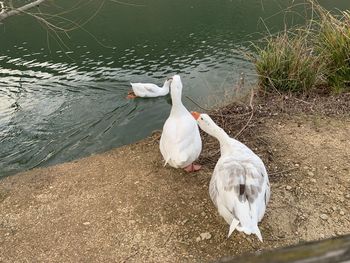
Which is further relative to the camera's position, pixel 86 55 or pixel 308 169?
pixel 86 55

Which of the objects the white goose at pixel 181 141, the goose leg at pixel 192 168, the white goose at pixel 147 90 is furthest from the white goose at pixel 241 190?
the white goose at pixel 147 90

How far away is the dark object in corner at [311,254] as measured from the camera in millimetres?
969

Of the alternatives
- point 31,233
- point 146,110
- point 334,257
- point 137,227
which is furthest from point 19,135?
Answer: point 334,257

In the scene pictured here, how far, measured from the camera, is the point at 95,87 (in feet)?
34.1

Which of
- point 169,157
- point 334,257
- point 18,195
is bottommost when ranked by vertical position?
point 18,195

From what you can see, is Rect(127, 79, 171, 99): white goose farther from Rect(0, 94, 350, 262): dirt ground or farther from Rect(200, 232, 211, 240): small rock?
Rect(200, 232, 211, 240): small rock

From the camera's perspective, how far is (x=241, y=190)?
3.75 meters

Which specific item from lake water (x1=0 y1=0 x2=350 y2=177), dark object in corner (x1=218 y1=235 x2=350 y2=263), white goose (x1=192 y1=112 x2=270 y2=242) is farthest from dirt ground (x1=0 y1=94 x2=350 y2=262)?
dark object in corner (x1=218 y1=235 x2=350 y2=263)

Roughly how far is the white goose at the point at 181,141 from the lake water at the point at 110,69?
209 centimetres

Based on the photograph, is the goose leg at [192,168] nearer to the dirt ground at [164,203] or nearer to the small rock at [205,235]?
the dirt ground at [164,203]

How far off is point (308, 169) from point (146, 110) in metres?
4.83

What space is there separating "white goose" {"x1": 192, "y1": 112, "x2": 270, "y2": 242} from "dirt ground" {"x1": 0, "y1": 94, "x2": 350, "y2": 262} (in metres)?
0.46

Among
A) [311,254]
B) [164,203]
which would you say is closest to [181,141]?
[164,203]

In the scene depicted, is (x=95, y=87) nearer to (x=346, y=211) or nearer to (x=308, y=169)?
(x=308, y=169)
